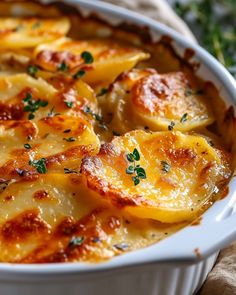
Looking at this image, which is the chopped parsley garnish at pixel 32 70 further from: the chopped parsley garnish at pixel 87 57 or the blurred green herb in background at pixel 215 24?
the blurred green herb in background at pixel 215 24

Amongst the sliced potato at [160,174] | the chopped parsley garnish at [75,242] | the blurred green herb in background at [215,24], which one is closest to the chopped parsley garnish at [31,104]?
the sliced potato at [160,174]

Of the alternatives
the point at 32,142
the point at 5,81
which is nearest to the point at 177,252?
the point at 32,142

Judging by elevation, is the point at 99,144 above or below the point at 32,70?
above

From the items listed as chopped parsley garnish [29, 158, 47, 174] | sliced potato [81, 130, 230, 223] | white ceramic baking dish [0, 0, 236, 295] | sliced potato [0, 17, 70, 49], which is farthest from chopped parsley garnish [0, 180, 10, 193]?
sliced potato [0, 17, 70, 49]

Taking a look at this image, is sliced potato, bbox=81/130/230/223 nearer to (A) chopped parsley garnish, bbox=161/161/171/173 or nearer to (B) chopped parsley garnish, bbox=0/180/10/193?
(A) chopped parsley garnish, bbox=161/161/171/173

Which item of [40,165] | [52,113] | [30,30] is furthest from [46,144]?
[30,30]

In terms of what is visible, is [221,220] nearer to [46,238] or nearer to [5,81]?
[46,238]

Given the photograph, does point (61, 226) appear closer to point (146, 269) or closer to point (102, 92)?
point (146, 269)
